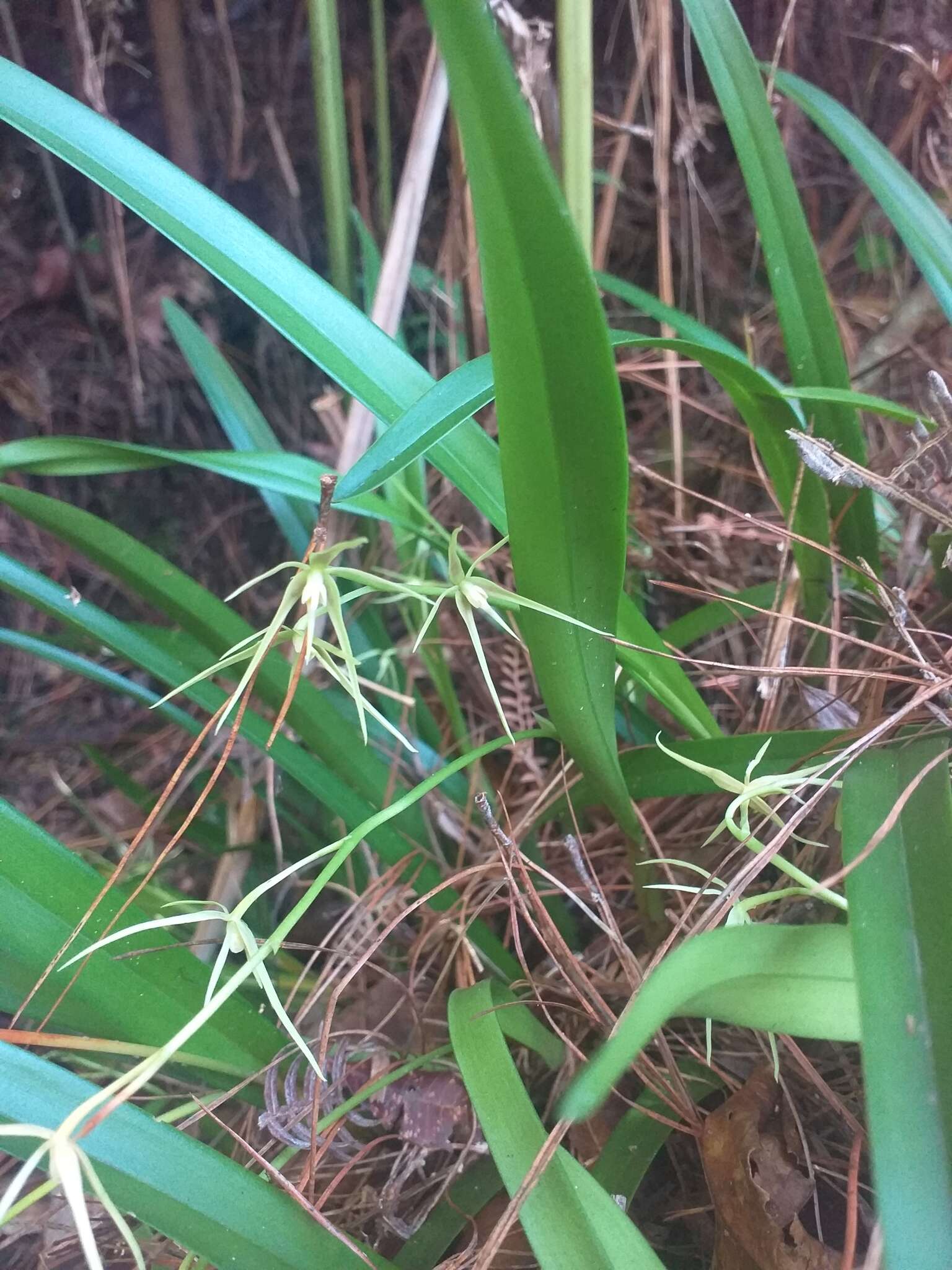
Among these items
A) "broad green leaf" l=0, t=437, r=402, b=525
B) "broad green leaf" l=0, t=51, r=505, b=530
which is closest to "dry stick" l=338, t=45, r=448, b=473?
"broad green leaf" l=0, t=437, r=402, b=525

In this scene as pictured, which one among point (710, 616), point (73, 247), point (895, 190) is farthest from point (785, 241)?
point (73, 247)

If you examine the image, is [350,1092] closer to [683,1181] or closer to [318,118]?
[683,1181]

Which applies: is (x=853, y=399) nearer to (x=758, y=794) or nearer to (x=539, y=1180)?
(x=758, y=794)

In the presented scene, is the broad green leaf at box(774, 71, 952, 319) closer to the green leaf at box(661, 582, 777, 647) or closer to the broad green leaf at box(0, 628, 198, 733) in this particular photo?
the green leaf at box(661, 582, 777, 647)

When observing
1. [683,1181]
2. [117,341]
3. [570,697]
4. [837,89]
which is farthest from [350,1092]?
[837,89]

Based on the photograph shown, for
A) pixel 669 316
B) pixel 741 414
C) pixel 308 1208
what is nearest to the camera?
pixel 308 1208
